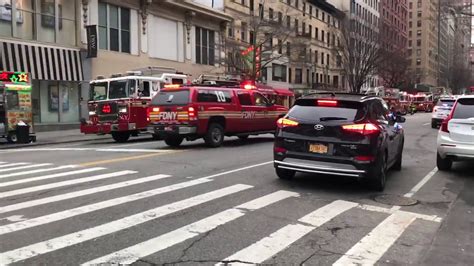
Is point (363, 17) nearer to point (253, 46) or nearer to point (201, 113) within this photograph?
point (253, 46)

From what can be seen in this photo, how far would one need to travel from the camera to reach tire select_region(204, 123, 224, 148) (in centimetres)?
1554

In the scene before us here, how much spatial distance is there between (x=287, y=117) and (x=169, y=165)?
11.4ft

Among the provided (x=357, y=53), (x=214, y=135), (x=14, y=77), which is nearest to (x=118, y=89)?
(x=14, y=77)

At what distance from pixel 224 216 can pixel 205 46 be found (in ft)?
111

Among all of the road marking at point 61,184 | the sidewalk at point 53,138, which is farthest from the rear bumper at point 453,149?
the sidewalk at point 53,138

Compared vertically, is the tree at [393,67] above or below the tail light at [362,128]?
above

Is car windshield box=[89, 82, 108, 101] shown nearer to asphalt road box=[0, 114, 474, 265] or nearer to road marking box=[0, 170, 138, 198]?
asphalt road box=[0, 114, 474, 265]

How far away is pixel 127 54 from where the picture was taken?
31516 millimetres

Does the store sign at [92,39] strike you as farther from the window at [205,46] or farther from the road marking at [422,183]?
the road marking at [422,183]

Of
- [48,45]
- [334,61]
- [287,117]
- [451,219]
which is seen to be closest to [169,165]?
[287,117]

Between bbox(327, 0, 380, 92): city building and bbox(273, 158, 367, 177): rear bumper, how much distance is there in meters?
47.8

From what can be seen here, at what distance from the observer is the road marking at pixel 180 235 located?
5102 millimetres

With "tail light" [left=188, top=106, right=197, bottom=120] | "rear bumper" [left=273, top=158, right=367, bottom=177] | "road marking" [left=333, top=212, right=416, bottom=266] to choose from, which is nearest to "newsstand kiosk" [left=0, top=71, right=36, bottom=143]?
"tail light" [left=188, top=106, right=197, bottom=120]

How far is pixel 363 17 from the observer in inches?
2785
